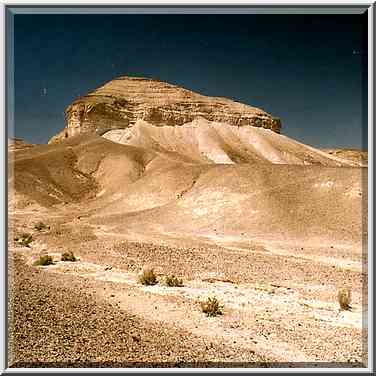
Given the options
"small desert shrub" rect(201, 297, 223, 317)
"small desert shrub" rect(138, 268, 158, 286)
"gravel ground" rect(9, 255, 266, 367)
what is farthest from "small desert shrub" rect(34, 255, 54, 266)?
"small desert shrub" rect(201, 297, 223, 317)

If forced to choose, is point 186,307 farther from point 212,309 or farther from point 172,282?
point 172,282

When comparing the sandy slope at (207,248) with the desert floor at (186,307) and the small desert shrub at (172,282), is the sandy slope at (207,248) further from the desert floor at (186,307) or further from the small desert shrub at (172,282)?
the small desert shrub at (172,282)

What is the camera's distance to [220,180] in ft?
81.4

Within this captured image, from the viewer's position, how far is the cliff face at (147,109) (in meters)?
65.4

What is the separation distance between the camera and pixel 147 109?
67500 mm

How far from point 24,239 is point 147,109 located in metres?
53.3

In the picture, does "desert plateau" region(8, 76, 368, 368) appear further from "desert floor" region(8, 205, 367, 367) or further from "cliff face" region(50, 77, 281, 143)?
"cliff face" region(50, 77, 281, 143)

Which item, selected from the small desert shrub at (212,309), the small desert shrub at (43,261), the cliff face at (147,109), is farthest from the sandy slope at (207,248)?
the cliff face at (147,109)

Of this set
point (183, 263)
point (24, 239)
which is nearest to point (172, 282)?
point (183, 263)

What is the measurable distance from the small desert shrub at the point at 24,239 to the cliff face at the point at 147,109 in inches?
1873

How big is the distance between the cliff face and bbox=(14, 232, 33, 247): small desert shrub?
156ft

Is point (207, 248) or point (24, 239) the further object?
point (24, 239)

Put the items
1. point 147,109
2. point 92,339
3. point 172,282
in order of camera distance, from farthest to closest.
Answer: point 147,109 → point 172,282 → point 92,339

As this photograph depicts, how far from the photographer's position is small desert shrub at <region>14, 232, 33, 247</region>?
15652 millimetres
